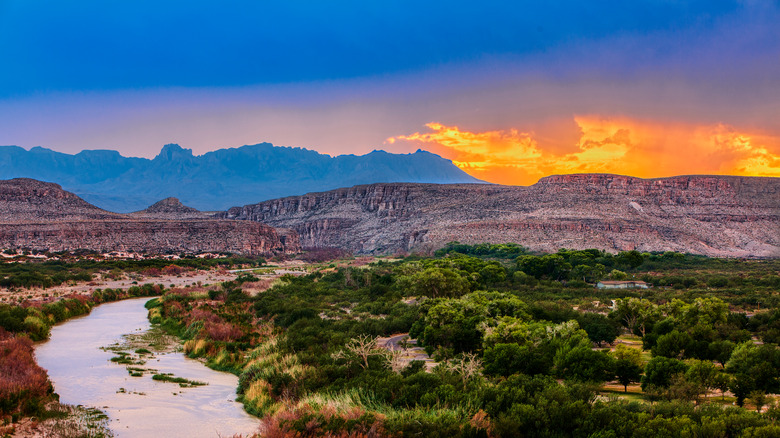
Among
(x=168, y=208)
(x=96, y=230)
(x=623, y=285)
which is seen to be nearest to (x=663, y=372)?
(x=623, y=285)

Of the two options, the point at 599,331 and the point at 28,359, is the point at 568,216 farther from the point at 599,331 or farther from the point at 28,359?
the point at 28,359

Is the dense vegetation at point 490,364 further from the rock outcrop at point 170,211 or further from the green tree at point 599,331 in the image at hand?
the rock outcrop at point 170,211

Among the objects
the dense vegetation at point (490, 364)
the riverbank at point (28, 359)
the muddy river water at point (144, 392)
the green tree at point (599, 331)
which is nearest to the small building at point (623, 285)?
the dense vegetation at point (490, 364)

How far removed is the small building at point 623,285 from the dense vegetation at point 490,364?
30.0 feet

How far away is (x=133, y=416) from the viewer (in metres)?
16.6

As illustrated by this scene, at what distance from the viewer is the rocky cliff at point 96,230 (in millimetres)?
87750

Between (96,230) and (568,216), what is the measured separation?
88232 mm

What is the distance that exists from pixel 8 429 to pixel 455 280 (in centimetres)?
3076

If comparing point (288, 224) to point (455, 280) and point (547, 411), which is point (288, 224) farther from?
point (547, 411)

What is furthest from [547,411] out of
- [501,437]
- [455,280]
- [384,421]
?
[455,280]

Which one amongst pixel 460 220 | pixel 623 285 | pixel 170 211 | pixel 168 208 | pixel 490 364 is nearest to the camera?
pixel 490 364

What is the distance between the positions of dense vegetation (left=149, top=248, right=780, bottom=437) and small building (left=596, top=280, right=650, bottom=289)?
9134 millimetres

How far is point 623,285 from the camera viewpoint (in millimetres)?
54719

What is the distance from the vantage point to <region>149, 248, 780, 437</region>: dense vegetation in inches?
501
